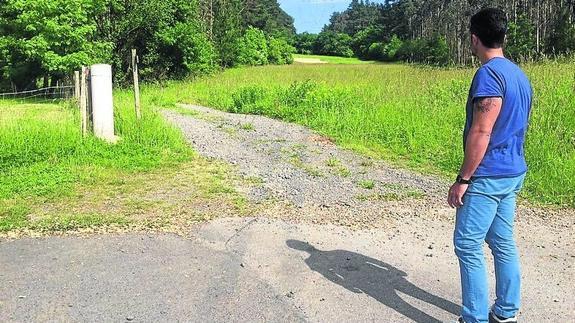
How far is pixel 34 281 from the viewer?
4.13 meters

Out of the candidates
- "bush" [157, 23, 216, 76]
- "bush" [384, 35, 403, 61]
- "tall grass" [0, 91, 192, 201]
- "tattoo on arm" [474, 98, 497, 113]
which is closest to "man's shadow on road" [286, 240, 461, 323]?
"tattoo on arm" [474, 98, 497, 113]

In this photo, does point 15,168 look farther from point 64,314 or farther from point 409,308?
point 409,308

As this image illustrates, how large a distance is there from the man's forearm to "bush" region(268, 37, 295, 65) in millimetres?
61847

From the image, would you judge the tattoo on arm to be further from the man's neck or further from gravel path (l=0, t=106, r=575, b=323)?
gravel path (l=0, t=106, r=575, b=323)

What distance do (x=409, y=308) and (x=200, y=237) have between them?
2.23 metres

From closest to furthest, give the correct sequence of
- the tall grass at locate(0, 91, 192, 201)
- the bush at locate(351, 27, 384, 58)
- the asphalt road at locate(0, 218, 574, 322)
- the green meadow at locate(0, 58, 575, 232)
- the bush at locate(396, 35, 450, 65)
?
the asphalt road at locate(0, 218, 574, 322)
the green meadow at locate(0, 58, 575, 232)
the tall grass at locate(0, 91, 192, 201)
the bush at locate(396, 35, 450, 65)
the bush at locate(351, 27, 384, 58)

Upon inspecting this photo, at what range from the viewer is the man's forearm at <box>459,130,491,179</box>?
2943 millimetres

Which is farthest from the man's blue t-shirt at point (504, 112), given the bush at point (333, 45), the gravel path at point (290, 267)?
the bush at point (333, 45)

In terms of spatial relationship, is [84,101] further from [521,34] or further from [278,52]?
[278,52]

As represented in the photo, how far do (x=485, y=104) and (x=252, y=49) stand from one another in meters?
55.9

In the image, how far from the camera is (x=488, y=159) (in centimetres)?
303

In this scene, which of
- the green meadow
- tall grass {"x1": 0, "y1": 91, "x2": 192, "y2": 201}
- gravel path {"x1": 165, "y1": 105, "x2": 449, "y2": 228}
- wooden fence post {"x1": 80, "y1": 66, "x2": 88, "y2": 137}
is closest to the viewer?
gravel path {"x1": 165, "y1": 105, "x2": 449, "y2": 228}

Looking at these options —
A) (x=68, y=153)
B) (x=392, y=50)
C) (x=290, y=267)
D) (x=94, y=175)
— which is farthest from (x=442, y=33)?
(x=290, y=267)

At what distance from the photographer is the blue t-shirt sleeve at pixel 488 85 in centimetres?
288
